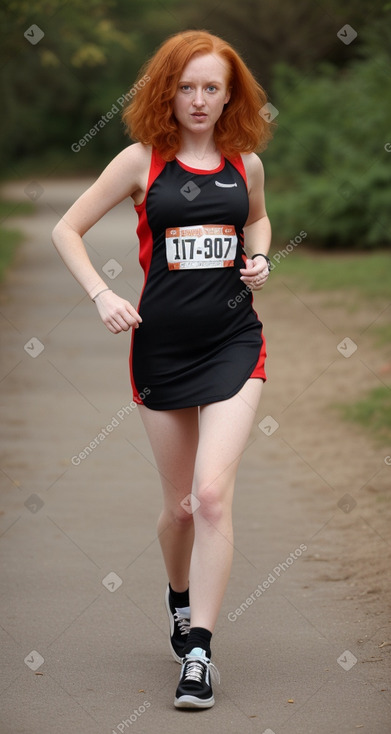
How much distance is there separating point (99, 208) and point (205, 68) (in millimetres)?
586

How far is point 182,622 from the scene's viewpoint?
14.0 ft

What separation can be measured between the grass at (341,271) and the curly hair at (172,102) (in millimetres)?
11286

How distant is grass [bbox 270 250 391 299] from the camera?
16.2 m

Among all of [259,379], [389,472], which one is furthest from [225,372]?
[389,472]

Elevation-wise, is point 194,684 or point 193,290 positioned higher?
point 193,290

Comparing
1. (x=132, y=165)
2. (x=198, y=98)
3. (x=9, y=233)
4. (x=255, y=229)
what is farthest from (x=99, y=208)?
(x=9, y=233)

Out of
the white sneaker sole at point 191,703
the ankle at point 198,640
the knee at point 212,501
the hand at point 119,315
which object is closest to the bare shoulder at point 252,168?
the hand at point 119,315

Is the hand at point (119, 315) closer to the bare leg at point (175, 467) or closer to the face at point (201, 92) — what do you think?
the bare leg at point (175, 467)

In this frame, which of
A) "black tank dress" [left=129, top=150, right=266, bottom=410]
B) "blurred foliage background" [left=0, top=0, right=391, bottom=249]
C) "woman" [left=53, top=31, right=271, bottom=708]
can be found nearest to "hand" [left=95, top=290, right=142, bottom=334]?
"woman" [left=53, top=31, right=271, bottom=708]

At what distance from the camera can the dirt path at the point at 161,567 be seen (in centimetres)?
387

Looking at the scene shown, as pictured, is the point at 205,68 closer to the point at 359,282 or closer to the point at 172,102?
the point at 172,102

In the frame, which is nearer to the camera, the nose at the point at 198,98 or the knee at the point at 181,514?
the nose at the point at 198,98

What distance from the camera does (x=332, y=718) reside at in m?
3.69

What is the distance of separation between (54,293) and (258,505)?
1115 cm
